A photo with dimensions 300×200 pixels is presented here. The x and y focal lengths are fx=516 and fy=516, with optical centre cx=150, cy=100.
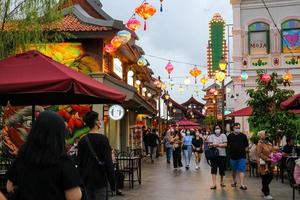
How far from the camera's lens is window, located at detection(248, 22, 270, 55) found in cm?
3045

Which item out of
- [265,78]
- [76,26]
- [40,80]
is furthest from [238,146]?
[40,80]

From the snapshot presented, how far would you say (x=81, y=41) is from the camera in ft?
64.7

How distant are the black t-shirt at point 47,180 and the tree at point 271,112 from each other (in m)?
15.8

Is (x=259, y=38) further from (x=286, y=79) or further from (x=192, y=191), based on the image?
Answer: (x=192, y=191)

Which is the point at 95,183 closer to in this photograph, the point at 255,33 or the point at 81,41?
the point at 81,41

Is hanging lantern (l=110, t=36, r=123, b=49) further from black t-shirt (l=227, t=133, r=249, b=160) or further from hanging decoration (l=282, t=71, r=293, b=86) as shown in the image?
hanging decoration (l=282, t=71, r=293, b=86)

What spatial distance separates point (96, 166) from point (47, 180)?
280cm

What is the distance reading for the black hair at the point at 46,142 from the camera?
381cm

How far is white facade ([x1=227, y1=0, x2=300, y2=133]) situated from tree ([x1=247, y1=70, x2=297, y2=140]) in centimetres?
1049

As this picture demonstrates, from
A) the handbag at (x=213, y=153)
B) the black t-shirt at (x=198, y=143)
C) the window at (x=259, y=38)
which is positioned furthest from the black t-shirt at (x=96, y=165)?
the window at (x=259, y=38)

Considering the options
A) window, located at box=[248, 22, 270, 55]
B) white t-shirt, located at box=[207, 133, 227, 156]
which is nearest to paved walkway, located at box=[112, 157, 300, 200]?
white t-shirt, located at box=[207, 133, 227, 156]

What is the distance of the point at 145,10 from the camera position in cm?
1598

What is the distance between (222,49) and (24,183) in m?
31.7

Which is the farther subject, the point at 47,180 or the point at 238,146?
the point at 238,146
